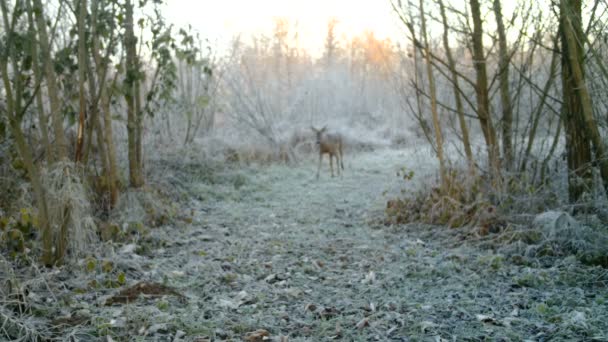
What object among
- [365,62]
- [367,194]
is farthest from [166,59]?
[365,62]

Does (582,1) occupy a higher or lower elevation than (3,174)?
higher

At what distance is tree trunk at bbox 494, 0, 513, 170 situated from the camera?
5816mm

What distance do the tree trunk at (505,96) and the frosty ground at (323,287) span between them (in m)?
1.00

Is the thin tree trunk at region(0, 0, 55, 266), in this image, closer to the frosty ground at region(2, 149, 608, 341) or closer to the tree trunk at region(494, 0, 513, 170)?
the frosty ground at region(2, 149, 608, 341)

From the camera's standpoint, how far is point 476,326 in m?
3.30

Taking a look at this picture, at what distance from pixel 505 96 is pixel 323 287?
3.08 meters

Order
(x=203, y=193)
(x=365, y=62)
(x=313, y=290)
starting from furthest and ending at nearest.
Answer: (x=365, y=62) < (x=203, y=193) < (x=313, y=290)

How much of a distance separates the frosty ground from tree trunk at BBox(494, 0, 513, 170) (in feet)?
3.28

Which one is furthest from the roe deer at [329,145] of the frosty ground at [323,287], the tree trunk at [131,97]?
the tree trunk at [131,97]

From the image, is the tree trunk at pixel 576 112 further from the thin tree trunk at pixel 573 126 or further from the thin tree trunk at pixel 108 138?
the thin tree trunk at pixel 108 138

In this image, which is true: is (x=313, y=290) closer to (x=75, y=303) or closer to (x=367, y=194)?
(x=75, y=303)

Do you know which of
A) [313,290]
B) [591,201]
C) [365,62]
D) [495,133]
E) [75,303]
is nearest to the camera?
[75,303]

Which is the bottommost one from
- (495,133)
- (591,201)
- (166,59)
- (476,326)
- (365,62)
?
(476,326)

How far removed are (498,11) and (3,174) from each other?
4913mm
